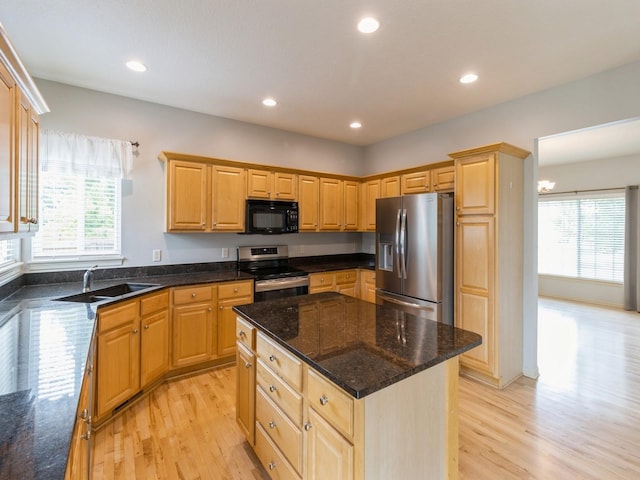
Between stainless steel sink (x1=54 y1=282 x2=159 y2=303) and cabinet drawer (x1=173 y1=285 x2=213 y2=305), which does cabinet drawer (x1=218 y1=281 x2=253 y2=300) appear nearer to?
cabinet drawer (x1=173 y1=285 x2=213 y2=305)

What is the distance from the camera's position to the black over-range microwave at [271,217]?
3.74 meters

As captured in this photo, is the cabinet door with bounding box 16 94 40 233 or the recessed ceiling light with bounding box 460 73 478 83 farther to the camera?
the recessed ceiling light with bounding box 460 73 478 83

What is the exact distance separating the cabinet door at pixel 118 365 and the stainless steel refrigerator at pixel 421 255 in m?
2.62

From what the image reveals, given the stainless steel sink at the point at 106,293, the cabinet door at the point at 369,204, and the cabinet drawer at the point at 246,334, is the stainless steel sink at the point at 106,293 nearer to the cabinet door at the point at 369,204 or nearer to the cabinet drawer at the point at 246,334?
the cabinet drawer at the point at 246,334

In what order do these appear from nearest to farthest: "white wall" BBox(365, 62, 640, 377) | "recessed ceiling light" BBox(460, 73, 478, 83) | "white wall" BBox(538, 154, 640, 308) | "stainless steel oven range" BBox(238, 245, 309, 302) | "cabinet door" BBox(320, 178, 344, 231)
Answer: "white wall" BBox(365, 62, 640, 377) → "recessed ceiling light" BBox(460, 73, 478, 83) → "stainless steel oven range" BBox(238, 245, 309, 302) → "cabinet door" BBox(320, 178, 344, 231) → "white wall" BBox(538, 154, 640, 308)

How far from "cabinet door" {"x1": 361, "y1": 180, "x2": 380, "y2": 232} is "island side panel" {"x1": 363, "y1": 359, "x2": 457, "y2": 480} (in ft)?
10.7

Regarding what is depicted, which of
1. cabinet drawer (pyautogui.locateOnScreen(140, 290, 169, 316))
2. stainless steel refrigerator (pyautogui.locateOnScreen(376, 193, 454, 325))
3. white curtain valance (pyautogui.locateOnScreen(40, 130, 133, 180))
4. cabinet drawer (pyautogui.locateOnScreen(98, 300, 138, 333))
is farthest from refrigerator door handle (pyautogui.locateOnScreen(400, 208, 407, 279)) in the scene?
white curtain valance (pyautogui.locateOnScreen(40, 130, 133, 180))

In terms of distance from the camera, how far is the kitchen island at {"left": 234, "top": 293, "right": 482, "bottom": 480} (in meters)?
1.18

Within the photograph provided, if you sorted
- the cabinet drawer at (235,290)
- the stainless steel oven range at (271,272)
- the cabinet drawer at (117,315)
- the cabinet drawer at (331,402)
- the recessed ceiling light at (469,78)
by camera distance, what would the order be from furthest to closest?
the stainless steel oven range at (271,272) < the cabinet drawer at (235,290) < the recessed ceiling light at (469,78) < the cabinet drawer at (117,315) < the cabinet drawer at (331,402)

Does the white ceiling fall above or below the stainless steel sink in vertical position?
above

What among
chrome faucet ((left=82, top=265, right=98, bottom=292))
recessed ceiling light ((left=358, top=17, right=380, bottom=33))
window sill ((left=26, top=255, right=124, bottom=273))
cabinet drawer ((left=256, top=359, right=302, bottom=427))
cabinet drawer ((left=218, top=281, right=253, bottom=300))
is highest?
recessed ceiling light ((left=358, top=17, right=380, bottom=33))

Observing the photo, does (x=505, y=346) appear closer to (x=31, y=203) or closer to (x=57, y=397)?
(x=57, y=397)

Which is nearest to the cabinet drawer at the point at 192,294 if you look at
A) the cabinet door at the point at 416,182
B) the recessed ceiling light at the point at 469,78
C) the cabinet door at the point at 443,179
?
the cabinet door at the point at 416,182

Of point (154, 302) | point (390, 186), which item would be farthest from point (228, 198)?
point (390, 186)
